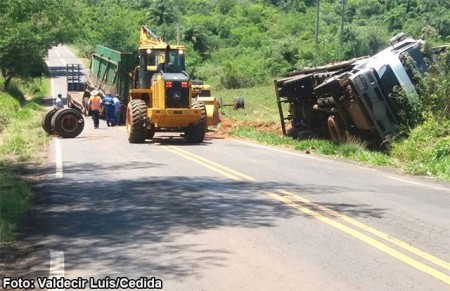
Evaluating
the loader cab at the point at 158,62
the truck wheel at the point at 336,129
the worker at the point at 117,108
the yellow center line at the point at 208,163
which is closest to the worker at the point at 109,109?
the worker at the point at 117,108

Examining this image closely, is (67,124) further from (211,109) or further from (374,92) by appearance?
(374,92)

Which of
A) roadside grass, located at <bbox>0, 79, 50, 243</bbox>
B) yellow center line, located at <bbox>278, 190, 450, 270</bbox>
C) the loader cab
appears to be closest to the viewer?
yellow center line, located at <bbox>278, 190, 450, 270</bbox>

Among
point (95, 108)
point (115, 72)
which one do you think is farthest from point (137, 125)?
point (115, 72)

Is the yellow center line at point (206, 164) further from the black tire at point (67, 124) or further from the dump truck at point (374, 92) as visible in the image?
the dump truck at point (374, 92)

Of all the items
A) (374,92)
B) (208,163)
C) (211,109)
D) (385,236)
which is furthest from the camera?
(211,109)

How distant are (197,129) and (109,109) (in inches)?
330

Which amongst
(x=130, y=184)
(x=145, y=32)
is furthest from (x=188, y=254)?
(x=145, y=32)

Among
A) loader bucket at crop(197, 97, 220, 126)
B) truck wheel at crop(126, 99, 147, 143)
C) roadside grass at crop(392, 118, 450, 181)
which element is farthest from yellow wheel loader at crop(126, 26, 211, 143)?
roadside grass at crop(392, 118, 450, 181)

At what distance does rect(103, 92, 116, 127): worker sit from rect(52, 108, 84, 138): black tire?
562 centimetres

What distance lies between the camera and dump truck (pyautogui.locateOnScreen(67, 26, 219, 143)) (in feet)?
78.2

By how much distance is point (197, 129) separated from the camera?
2431cm

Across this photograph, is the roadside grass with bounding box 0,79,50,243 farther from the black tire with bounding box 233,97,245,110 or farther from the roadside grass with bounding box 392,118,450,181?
the black tire with bounding box 233,97,245,110

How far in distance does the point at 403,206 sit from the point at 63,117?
1632 centimetres

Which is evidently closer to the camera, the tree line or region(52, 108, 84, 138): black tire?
region(52, 108, 84, 138): black tire
